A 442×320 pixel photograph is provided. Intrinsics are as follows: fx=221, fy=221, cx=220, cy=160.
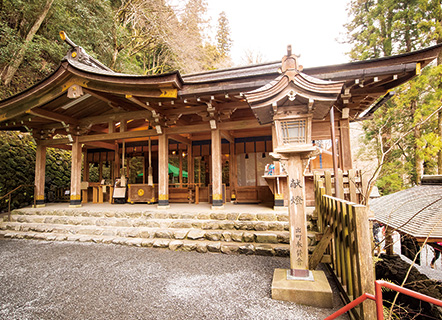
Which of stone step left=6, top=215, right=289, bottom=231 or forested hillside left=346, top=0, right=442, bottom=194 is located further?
forested hillside left=346, top=0, right=442, bottom=194

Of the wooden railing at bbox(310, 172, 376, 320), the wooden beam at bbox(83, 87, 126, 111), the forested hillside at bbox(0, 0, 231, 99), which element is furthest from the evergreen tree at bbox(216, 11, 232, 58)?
the wooden railing at bbox(310, 172, 376, 320)

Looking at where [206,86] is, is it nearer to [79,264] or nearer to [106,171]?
[79,264]

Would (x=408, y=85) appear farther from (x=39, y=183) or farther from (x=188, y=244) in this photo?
(x=39, y=183)

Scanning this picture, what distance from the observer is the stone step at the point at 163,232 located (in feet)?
15.0

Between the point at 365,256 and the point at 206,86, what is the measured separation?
4.89 meters

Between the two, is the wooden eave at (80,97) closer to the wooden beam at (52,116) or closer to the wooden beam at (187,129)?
the wooden beam at (52,116)

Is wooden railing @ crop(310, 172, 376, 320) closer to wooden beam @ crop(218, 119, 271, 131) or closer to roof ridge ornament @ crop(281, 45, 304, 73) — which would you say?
roof ridge ornament @ crop(281, 45, 304, 73)

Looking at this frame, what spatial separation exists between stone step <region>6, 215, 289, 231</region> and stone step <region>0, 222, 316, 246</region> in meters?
0.11

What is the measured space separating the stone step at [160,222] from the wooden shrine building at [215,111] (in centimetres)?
100

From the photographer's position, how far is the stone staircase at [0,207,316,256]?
457cm

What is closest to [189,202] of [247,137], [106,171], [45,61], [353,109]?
[247,137]

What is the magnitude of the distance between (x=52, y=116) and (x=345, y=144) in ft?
31.1

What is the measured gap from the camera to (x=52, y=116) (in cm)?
761

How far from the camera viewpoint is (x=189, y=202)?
8625mm
